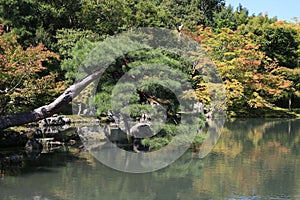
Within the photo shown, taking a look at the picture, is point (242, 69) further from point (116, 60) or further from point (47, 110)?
point (47, 110)

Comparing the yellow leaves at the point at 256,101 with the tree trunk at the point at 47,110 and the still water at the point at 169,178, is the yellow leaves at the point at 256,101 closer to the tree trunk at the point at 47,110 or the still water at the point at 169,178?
the still water at the point at 169,178

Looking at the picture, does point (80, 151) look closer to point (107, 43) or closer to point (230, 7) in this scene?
point (107, 43)

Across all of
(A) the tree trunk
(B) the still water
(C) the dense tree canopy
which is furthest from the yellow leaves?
(A) the tree trunk

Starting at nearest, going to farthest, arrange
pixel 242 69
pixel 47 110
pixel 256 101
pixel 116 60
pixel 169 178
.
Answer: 1. pixel 169 178
2. pixel 47 110
3. pixel 116 60
4. pixel 242 69
5. pixel 256 101

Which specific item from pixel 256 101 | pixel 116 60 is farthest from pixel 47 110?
pixel 256 101

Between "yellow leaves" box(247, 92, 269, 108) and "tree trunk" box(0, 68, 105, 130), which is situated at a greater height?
"yellow leaves" box(247, 92, 269, 108)

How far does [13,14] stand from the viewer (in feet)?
51.0

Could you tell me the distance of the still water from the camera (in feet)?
22.7

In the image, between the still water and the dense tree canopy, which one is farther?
the dense tree canopy

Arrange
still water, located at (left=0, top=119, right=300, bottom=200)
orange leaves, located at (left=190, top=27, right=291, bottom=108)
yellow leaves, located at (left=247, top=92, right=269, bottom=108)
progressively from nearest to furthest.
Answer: still water, located at (left=0, top=119, right=300, bottom=200)
orange leaves, located at (left=190, top=27, right=291, bottom=108)
yellow leaves, located at (left=247, top=92, right=269, bottom=108)

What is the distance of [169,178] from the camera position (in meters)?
8.10

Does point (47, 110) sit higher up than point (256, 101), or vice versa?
point (256, 101)

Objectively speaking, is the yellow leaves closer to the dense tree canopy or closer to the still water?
the dense tree canopy

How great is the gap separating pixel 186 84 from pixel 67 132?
16.4 ft
